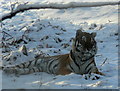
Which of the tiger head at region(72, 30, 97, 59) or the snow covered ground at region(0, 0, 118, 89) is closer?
the snow covered ground at region(0, 0, 118, 89)

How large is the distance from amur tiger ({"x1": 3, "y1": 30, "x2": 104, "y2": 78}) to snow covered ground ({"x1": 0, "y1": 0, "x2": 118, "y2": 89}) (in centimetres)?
25

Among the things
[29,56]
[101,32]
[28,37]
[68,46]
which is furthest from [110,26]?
[29,56]

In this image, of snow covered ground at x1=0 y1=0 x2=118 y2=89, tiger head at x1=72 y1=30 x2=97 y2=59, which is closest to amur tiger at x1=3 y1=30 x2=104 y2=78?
tiger head at x1=72 y1=30 x2=97 y2=59

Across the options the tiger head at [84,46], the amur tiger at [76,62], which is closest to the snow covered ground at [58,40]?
the amur tiger at [76,62]

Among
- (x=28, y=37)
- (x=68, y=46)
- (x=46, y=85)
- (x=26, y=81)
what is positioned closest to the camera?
(x=46, y=85)

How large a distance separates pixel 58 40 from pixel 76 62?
338cm

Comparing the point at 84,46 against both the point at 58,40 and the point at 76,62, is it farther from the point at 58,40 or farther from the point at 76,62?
the point at 58,40

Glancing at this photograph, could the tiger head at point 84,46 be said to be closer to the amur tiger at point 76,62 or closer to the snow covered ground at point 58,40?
the amur tiger at point 76,62

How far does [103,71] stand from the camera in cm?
619

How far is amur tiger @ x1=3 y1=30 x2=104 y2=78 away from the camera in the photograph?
5.74 meters

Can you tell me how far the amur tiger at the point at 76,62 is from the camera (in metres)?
5.74

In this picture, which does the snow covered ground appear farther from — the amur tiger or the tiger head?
the tiger head

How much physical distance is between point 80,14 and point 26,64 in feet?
22.6

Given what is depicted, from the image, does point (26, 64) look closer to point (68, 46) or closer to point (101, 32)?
point (68, 46)
